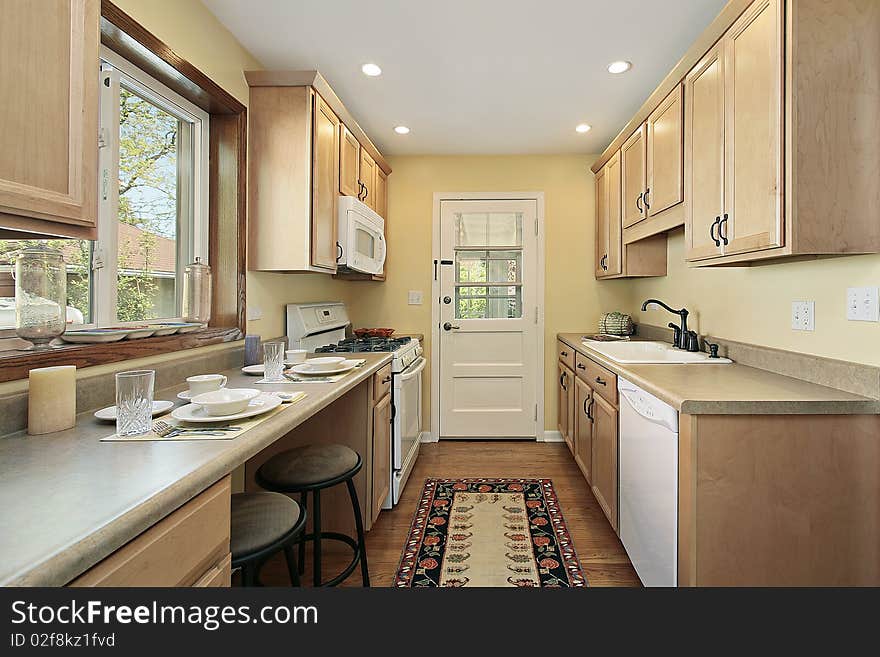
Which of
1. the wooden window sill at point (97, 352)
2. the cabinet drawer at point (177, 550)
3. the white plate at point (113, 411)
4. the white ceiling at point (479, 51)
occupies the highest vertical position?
the white ceiling at point (479, 51)

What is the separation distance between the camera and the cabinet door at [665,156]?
2.31m

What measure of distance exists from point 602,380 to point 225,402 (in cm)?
188

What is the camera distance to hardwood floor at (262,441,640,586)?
215 centimetres

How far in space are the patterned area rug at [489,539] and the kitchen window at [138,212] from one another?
5.22ft

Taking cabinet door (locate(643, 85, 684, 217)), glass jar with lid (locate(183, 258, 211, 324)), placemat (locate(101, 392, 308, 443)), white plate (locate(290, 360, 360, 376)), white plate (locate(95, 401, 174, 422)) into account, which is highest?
cabinet door (locate(643, 85, 684, 217))

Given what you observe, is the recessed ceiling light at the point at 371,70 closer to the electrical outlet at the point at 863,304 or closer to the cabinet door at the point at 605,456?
the cabinet door at the point at 605,456

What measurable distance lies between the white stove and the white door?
27.3 inches

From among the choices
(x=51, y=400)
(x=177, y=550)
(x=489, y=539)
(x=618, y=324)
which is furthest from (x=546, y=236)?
(x=177, y=550)

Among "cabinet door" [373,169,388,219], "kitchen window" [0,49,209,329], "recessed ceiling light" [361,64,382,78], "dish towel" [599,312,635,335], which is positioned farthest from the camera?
"cabinet door" [373,169,388,219]

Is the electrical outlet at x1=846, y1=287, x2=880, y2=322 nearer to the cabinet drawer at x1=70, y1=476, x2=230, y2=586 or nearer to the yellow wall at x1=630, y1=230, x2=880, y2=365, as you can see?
the yellow wall at x1=630, y1=230, x2=880, y2=365

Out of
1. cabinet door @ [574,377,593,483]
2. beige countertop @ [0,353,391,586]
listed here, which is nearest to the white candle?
beige countertop @ [0,353,391,586]

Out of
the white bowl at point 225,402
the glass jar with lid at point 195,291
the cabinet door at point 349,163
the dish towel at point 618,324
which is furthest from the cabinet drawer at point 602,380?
the glass jar with lid at point 195,291

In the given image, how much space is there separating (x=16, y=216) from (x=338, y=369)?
125cm

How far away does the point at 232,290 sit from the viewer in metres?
2.39
